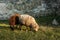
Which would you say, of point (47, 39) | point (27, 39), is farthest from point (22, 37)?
point (47, 39)

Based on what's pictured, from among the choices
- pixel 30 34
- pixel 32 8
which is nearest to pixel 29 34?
pixel 30 34

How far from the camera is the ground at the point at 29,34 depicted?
14688 millimetres

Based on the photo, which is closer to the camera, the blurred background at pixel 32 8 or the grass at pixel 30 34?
the grass at pixel 30 34

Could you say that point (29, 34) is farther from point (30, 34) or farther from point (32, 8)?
point (32, 8)

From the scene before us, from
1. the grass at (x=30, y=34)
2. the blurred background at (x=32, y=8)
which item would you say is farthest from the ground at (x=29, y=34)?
the blurred background at (x=32, y=8)

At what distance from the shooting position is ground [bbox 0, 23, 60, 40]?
48.2 ft

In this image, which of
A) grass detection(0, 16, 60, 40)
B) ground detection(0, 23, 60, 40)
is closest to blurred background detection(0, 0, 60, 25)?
grass detection(0, 16, 60, 40)

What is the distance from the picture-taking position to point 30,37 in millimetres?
14766

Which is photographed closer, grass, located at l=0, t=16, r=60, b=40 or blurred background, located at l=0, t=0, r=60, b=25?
grass, located at l=0, t=16, r=60, b=40

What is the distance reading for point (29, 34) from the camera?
15.2 metres

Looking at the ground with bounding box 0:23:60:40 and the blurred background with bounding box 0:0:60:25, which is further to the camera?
the blurred background with bounding box 0:0:60:25

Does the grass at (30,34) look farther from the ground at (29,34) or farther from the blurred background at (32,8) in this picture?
the blurred background at (32,8)

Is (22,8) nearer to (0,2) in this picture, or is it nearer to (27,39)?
(0,2)

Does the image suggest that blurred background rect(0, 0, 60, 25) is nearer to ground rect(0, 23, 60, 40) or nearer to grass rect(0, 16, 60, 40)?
grass rect(0, 16, 60, 40)
